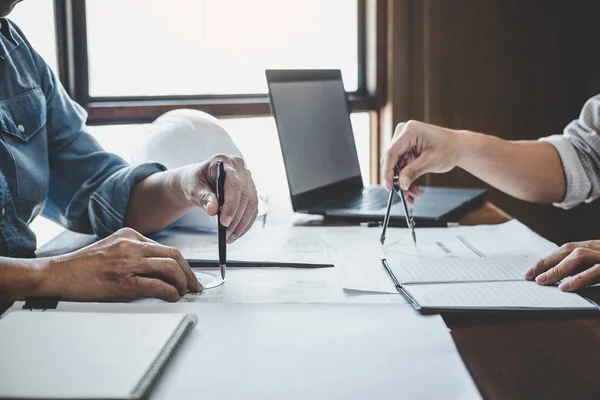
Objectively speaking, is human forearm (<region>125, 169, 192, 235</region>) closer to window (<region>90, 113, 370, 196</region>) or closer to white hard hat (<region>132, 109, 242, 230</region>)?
white hard hat (<region>132, 109, 242, 230</region>)

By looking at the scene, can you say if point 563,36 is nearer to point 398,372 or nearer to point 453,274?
point 453,274

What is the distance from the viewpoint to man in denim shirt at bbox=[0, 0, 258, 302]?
802 mm

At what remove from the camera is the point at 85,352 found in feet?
1.89

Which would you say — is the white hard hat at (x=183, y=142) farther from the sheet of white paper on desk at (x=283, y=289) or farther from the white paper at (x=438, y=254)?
the sheet of white paper on desk at (x=283, y=289)

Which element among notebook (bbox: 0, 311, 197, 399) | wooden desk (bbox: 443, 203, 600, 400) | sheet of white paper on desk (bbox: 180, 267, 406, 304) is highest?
notebook (bbox: 0, 311, 197, 399)

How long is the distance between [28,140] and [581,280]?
912mm

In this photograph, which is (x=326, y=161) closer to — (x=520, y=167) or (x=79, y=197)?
(x=520, y=167)

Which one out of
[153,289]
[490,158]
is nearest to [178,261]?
[153,289]

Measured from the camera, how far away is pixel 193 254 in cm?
105

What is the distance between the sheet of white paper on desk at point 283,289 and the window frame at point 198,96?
1120 millimetres

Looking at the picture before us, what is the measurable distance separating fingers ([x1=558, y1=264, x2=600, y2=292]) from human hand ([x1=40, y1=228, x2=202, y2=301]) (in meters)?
0.45

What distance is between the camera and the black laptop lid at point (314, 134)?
1.42 m

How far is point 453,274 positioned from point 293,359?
357 mm

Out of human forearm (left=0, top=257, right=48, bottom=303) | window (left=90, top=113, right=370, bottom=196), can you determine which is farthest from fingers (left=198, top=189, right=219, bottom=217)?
window (left=90, top=113, right=370, bottom=196)
